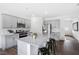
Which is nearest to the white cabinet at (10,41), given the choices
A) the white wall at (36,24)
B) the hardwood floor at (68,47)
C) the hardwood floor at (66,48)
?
the hardwood floor at (66,48)

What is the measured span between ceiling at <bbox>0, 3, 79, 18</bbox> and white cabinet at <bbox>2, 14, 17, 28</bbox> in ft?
0.27

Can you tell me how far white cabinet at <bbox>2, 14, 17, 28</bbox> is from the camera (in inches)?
63.8

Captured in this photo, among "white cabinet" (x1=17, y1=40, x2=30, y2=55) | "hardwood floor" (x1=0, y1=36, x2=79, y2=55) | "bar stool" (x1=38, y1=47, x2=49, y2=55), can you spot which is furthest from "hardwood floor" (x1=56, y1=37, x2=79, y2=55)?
"white cabinet" (x1=17, y1=40, x2=30, y2=55)

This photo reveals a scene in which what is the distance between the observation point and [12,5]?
1574 mm

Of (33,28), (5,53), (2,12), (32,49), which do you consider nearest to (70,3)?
(33,28)

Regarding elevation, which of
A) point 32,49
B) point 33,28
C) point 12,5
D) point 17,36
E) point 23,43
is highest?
point 12,5

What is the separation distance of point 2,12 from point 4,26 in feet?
0.89

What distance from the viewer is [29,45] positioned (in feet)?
5.58

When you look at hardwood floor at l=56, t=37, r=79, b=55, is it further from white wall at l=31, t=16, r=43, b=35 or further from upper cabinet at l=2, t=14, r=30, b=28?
upper cabinet at l=2, t=14, r=30, b=28

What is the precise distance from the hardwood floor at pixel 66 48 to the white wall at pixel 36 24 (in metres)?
0.48

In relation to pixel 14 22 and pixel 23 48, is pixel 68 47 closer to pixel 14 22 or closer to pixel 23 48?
pixel 23 48

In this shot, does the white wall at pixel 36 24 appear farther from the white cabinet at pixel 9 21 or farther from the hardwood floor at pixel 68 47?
the hardwood floor at pixel 68 47

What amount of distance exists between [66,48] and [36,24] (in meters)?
0.78

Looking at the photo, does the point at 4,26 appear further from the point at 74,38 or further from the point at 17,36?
the point at 74,38
